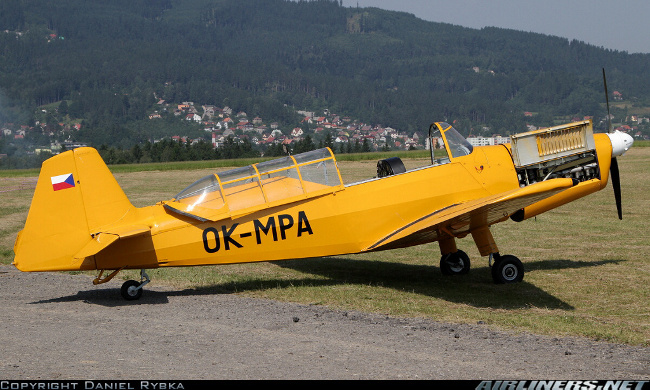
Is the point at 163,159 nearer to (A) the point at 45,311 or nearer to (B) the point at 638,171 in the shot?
(B) the point at 638,171

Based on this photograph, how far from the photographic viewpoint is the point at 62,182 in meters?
9.95

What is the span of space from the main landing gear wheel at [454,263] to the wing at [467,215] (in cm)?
89

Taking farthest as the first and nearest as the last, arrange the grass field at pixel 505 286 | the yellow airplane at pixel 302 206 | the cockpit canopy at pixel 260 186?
1. the cockpit canopy at pixel 260 186
2. the yellow airplane at pixel 302 206
3. the grass field at pixel 505 286

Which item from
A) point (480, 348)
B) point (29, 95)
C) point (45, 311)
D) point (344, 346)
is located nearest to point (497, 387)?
point (480, 348)

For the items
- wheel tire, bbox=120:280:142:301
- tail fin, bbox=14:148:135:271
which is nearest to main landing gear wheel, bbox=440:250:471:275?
wheel tire, bbox=120:280:142:301

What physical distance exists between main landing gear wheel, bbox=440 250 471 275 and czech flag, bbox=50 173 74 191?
653cm

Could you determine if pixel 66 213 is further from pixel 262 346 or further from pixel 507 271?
pixel 507 271

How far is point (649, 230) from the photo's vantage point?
17.1 meters

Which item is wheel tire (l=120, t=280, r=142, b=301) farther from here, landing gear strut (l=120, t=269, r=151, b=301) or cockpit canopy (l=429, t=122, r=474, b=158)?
cockpit canopy (l=429, t=122, r=474, b=158)

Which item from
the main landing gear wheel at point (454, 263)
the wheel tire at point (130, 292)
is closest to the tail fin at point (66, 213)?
the wheel tire at point (130, 292)

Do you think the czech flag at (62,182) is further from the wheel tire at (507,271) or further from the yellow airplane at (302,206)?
the wheel tire at (507,271)

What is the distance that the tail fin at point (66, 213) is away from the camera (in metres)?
9.74

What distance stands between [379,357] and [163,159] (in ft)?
246

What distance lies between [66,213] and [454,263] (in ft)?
21.9
